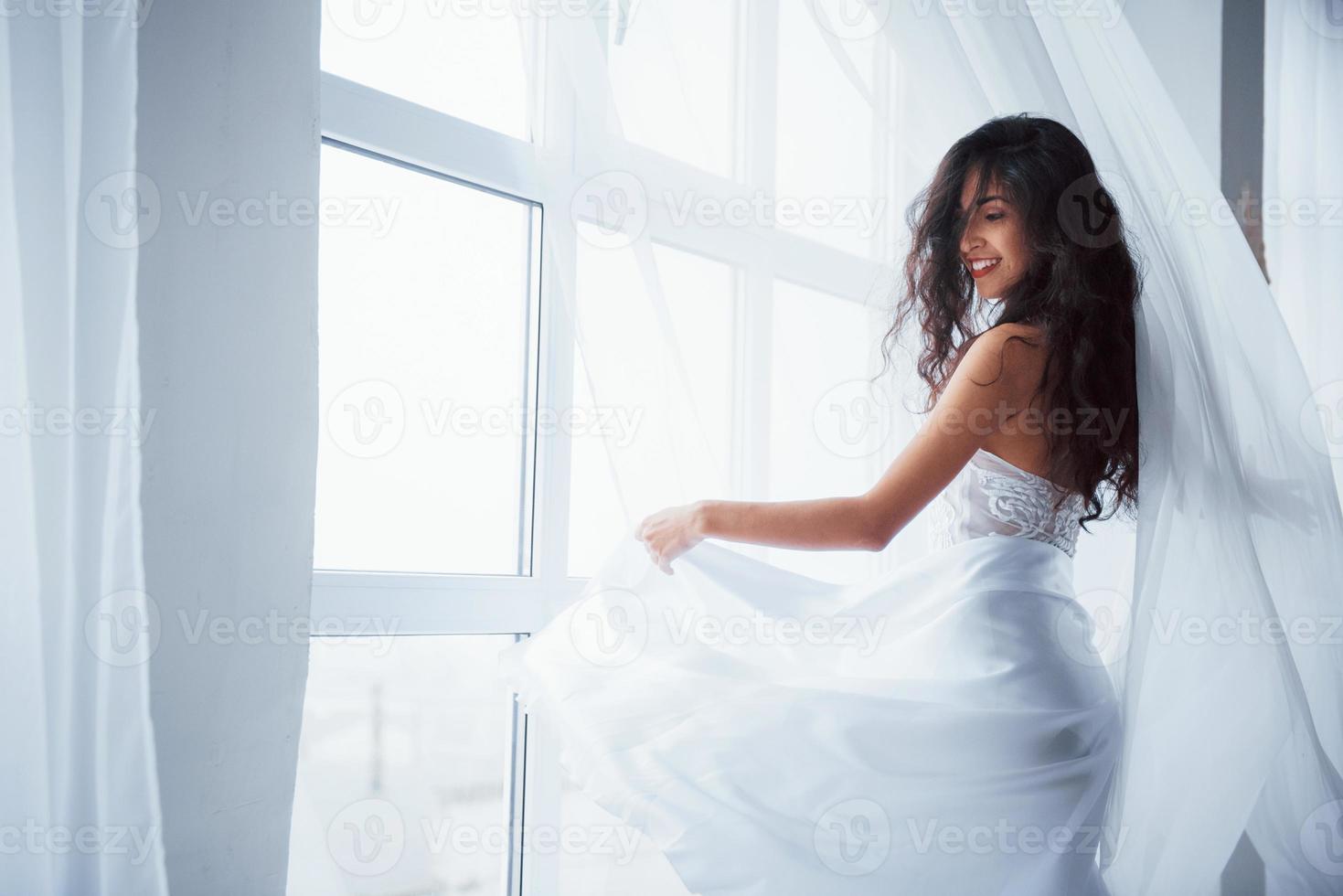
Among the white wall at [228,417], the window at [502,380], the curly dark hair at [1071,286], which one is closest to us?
the white wall at [228,417]

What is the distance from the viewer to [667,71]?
1.45 m

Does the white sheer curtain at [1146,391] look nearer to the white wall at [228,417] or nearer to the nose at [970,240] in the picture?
the nose at [970,240]

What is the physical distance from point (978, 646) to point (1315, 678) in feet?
1.69

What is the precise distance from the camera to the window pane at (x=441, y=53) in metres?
1.45

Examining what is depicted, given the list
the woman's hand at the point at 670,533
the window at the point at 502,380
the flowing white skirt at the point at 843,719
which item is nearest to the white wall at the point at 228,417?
the window at the point at 502,380

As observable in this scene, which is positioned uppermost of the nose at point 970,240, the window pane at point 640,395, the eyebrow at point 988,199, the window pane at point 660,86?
the window pane at point 660,86

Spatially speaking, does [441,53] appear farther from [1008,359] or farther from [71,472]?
[1008,359]

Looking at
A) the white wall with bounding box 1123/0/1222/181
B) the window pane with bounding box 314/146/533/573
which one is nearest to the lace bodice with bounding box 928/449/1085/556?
the window pane with bounding box 314/146/533/573

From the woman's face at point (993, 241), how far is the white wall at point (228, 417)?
2.84 feet

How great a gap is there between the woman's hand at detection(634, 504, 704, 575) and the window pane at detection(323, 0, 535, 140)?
2.32 ft

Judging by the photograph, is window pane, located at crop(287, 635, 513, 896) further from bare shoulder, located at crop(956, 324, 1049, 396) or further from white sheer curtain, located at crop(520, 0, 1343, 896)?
bare shoulder, located at crop(956, 324, 1049, 396)

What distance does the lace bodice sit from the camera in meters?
1.16

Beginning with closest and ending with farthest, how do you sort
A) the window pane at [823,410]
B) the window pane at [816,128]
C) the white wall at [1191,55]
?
the window pane at [823,410] < the window pane at [816,128] < the white wall at [1191,55]

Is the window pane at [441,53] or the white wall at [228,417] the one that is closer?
the white wall at [228,417]
